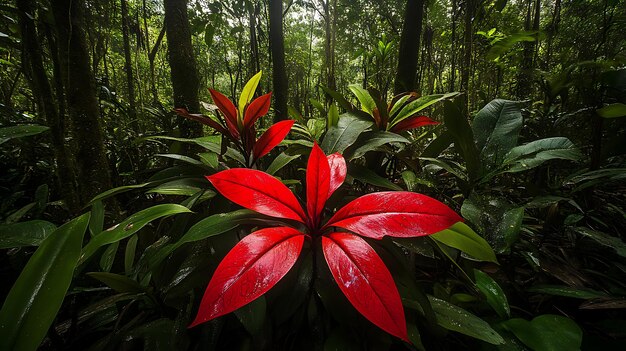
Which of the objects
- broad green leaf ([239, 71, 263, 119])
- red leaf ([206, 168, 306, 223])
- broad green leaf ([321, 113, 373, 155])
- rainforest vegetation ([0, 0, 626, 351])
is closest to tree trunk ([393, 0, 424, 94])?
rainforest vegetation ([0, 0, 626, 351])

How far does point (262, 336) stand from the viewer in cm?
44

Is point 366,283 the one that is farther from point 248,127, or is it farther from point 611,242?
point 611,242

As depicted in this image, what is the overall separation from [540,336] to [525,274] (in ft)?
1.31

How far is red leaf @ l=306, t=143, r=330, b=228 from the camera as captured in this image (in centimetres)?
47

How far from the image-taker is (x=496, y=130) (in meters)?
0.83

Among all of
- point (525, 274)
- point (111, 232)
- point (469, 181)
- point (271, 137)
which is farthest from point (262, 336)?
point (525, 274)

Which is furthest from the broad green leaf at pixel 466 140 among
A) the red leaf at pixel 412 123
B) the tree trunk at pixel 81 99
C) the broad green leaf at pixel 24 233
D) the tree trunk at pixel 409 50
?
the tree trunk at pixel 81 99

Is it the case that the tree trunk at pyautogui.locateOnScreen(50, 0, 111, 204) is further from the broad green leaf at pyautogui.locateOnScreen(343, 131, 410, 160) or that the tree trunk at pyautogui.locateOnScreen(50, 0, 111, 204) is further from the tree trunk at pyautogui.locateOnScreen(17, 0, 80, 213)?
the broad green leaf at pyautogui.locateOnScreen(343, 131, 410, 160)

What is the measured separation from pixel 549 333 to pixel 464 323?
141 mm

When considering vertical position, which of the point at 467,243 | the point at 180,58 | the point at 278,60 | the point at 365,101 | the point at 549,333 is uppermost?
the point at 278,60

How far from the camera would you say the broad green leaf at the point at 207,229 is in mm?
440

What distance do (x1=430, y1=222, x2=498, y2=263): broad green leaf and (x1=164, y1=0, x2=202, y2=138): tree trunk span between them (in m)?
1.57

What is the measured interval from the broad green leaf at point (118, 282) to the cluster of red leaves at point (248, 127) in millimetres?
391

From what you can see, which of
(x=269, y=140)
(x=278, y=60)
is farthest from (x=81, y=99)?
(x=278, y=60)
